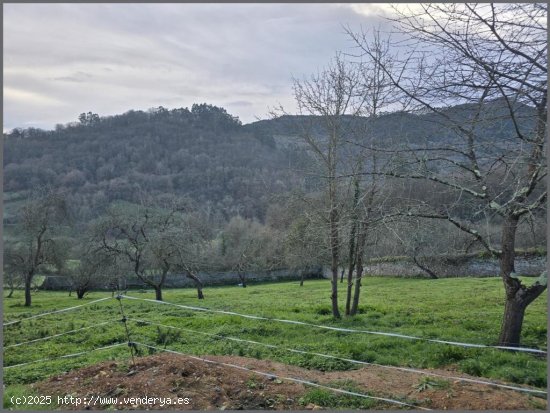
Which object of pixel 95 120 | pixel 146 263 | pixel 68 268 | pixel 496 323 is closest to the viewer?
pixel 496 323

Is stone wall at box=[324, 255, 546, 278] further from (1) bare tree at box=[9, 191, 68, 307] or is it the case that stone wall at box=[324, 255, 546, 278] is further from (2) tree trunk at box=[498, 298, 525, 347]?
(2) tree trunk at box=[498, 298, 525, 347]

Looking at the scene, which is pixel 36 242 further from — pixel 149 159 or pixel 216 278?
pixel 149 159

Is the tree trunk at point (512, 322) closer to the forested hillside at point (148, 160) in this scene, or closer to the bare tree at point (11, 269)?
the bare tree at point (11, 269)

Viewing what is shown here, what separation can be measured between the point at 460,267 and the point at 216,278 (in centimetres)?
2452

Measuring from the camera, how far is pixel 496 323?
11.4 meters

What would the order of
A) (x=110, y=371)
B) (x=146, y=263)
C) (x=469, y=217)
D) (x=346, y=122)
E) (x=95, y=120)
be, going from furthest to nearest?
(x=95, y=120), (x=146, y=263), (x=346, y=122), (x=469, y=217), (x=110, y=371)

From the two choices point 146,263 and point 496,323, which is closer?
point 496,323

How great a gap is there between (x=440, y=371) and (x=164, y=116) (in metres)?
125

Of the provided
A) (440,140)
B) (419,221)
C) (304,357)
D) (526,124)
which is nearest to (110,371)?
(304,357)

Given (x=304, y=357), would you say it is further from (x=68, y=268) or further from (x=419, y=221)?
(x=68, y=268)

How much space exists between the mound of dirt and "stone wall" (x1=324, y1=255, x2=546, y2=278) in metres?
26.0

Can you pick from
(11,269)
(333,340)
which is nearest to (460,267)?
(333,340)

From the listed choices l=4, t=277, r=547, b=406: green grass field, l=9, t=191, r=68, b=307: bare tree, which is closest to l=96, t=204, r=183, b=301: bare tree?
l=9, t=191, r=68, b=307: bare tree

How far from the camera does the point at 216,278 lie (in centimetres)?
4909
